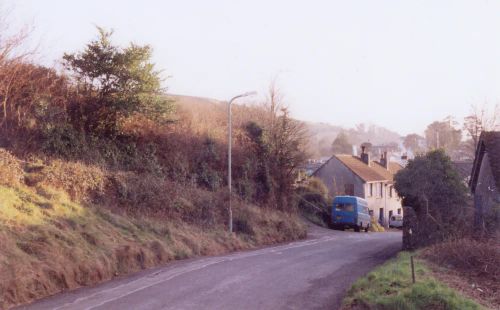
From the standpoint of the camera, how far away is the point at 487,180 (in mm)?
28891

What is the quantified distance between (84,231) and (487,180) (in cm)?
2117

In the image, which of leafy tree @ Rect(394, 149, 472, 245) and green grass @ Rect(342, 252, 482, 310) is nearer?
green grass @ Rect(342, 252, 482, 310)

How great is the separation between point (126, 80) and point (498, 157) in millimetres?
18699

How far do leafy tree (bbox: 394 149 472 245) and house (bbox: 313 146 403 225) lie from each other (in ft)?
98.6

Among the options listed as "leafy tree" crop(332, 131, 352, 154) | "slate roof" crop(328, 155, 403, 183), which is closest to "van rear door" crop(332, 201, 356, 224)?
"slate roof" crop(328, 155, 403, 183)

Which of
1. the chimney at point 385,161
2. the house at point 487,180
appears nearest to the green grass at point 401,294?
the house at point 487,180

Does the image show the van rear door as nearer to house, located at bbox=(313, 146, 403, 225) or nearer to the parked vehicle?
house, located at bbox=(313, 146, 403, 225)

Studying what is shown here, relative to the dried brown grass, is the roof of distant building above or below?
above

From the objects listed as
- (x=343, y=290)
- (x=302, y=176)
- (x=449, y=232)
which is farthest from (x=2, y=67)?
(x=302, y=176)

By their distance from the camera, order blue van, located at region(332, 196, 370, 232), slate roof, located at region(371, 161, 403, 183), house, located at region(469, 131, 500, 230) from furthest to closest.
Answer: slate roof, located at region(371, 161, 403, 183)
blue van, located at region(332, 196, 370, 232)
house, located at region(469, 131, 500, 230)

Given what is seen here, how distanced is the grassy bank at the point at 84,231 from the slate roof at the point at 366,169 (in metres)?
35.1

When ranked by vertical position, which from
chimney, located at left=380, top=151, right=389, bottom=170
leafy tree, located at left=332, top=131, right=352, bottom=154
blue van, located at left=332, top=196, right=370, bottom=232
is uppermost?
leafy tree, located at left=332, top=131, right=352, bottom=154

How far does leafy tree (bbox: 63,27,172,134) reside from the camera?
25.5 meters

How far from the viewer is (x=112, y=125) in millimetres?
26469
